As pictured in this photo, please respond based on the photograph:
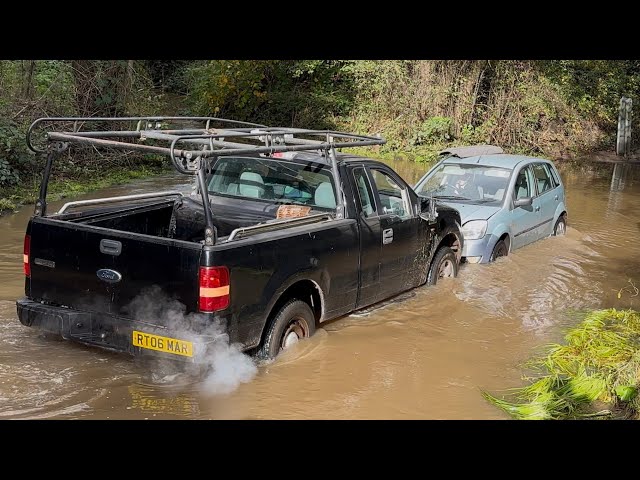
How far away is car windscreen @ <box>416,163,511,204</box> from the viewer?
11445 mm

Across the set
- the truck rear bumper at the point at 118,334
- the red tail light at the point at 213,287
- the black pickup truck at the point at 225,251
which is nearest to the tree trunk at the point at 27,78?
the black pickup truck at the point at 225,251

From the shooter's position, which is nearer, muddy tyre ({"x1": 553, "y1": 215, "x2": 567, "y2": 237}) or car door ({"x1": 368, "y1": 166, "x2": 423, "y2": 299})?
car door ({"x1": 368, "y1": 166, "x2": 423, "y2": 299})

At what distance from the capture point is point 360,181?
777 cm

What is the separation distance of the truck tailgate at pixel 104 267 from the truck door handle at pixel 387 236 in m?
2.70

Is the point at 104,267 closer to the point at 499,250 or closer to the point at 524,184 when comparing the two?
the point at 499,250

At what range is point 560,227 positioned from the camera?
1329 centimetres

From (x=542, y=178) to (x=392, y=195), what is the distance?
4.90 metres

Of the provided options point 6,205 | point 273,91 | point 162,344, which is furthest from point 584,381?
point 273,91

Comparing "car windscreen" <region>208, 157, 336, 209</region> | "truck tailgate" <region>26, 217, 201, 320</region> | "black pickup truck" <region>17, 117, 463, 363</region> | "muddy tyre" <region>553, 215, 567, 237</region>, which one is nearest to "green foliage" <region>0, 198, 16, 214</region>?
"black pickup truck" <region>17, 117, 463, 363</region>

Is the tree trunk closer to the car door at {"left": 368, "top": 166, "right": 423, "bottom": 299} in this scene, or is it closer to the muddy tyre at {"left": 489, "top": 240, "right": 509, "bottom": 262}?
the car door at {"left": 368, "top": 166, "right": 423, "bottom": 299}

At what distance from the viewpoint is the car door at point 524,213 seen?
11.3 m

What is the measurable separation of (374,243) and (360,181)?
65 cm

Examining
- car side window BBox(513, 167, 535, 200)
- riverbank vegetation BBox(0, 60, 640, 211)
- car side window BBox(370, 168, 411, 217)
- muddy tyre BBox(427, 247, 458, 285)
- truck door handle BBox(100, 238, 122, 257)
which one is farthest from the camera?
riverbank vegetation BBox(0, 60, 640, 211)

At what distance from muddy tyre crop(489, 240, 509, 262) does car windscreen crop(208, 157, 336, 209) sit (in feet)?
13.1
